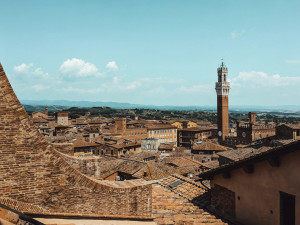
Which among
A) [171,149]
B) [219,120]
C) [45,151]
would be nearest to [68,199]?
[45,151]

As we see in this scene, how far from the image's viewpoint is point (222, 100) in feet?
279

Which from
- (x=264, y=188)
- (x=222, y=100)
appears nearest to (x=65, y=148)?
(x=264, y=188)

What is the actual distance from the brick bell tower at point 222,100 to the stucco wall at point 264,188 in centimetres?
7628

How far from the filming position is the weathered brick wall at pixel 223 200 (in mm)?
7166

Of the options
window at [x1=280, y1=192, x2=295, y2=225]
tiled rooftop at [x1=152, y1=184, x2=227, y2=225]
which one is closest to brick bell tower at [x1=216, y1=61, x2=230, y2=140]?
tiled rooftop at [x1=152, y1=184, x2=227, y2=225]

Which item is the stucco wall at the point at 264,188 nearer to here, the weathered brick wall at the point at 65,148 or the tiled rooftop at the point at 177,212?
the tiled rooftop at the point at 177,212

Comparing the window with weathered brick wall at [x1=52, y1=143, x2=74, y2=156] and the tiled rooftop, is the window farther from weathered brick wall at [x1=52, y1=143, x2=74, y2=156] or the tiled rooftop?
weathered brick wall at [x1=52, y1=143, x2=74, y2=156]

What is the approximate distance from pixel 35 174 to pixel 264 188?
5069mm

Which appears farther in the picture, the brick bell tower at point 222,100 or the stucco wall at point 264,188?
the brick bell tower at point 222,100

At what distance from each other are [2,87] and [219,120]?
8110 cm

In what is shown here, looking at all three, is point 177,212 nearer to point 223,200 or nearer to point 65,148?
point 223,200

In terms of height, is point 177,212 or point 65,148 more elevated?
point 65,148

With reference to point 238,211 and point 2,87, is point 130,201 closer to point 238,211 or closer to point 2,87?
point 238,211

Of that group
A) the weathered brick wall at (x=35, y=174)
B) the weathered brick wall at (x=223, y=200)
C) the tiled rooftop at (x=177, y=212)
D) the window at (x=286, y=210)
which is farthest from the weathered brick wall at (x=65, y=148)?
the window at (x=286, y=210)
